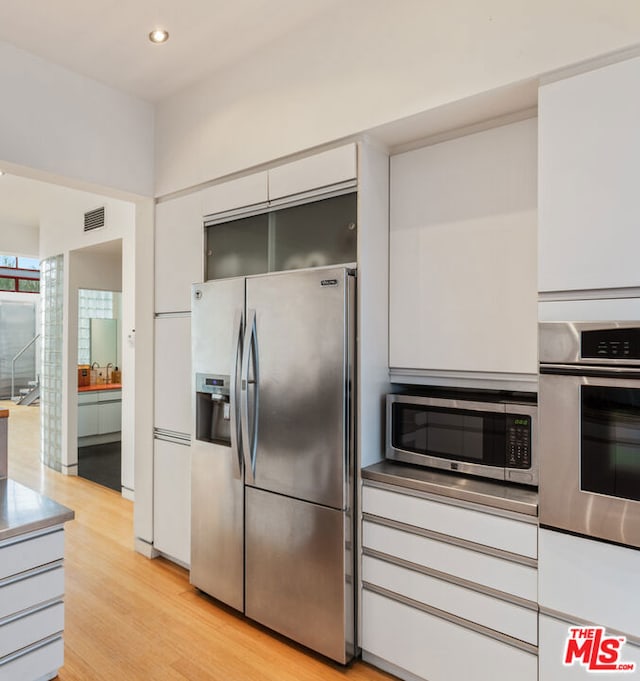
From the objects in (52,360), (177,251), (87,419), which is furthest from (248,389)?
(87,419)

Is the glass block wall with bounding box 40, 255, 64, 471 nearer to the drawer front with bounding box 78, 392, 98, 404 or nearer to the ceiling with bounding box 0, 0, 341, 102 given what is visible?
the drawer front with bounding box 78, 392, 98, 404

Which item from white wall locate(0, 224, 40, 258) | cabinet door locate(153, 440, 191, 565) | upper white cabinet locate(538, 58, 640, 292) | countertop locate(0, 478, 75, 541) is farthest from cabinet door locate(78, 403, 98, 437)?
upper white cabinet locate(538, 58, 640, 292)

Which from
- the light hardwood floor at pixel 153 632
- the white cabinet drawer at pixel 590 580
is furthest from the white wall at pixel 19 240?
the white cabinet drawer at pixel 590 580

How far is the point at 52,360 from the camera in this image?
5.71 m

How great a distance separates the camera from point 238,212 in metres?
2.72

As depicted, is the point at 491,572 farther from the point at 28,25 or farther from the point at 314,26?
the point at 28,25

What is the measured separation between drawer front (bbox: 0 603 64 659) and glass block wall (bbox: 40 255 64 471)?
3916 mm

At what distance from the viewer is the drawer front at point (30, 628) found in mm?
1872

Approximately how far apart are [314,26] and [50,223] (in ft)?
15.3

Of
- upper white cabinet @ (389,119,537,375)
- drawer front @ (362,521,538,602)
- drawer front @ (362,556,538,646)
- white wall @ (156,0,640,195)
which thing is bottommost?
drawer front @ (362,556,538,646)

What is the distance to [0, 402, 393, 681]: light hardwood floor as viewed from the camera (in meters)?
2.16

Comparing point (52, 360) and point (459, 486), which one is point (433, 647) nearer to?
point (459, 486)

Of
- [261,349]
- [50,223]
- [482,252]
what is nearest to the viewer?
[482,252]

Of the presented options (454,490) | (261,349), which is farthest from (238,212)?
(454,490)
